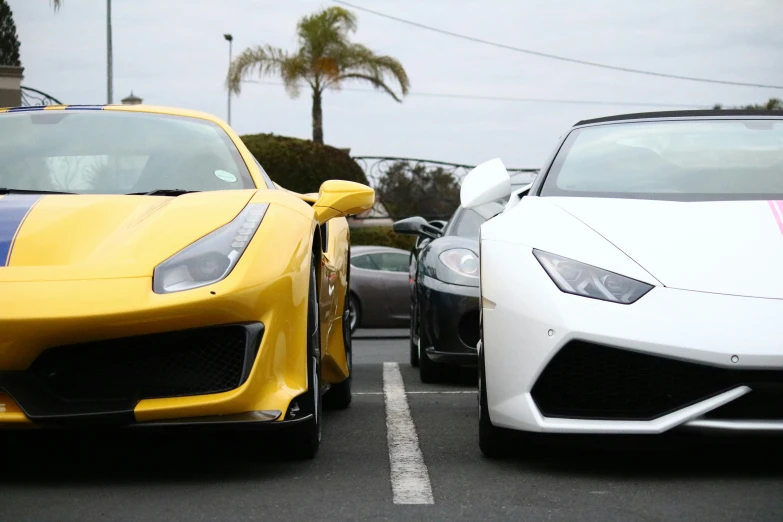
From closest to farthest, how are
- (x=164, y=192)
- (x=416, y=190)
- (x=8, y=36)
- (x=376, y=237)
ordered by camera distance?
(x=164, y=192) < (x=416, y=190) < (x=376, y=237) < (x=8, y=36)

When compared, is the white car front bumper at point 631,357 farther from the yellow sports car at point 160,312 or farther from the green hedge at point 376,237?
the green hedge at point 376,237

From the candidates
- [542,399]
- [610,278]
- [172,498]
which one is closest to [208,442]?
[172,498]

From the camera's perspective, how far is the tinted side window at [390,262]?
16.9 meters

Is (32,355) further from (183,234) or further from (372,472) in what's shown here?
(372,472)

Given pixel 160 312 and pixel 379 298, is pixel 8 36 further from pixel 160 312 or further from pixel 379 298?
pixel 160 312

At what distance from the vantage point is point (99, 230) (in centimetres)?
400

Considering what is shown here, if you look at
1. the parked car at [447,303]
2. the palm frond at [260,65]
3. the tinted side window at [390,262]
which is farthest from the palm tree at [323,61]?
the parked car at [447,303]

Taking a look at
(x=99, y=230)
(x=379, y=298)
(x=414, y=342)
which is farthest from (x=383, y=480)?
(x=379, y=298)

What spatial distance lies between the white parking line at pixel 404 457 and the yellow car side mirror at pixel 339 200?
947 millimetres

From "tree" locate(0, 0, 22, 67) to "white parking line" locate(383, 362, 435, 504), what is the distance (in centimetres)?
3078

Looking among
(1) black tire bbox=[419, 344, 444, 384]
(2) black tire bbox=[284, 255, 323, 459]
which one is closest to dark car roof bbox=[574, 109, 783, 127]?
(2) black tire bbox=[284, 255, 323, 459]

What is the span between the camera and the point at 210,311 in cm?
365

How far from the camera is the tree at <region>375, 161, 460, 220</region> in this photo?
2533 centimetres

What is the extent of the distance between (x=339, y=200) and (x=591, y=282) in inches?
51.6
